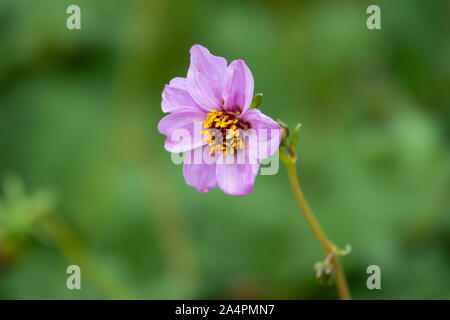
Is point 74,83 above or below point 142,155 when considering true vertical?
above

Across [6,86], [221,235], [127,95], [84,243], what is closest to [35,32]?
[6,86]

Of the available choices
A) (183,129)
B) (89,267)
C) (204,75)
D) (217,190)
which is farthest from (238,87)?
(217,190)

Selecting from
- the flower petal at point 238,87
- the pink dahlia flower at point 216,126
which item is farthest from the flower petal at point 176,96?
the flower petal at point 238,87

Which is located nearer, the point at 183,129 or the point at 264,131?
the point at 264,131

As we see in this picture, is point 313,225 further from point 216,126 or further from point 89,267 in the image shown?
point 89,267

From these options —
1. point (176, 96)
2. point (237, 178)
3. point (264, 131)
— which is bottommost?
point (237, 178)

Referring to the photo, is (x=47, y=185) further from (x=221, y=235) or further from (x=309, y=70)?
(x=309, y=70)
